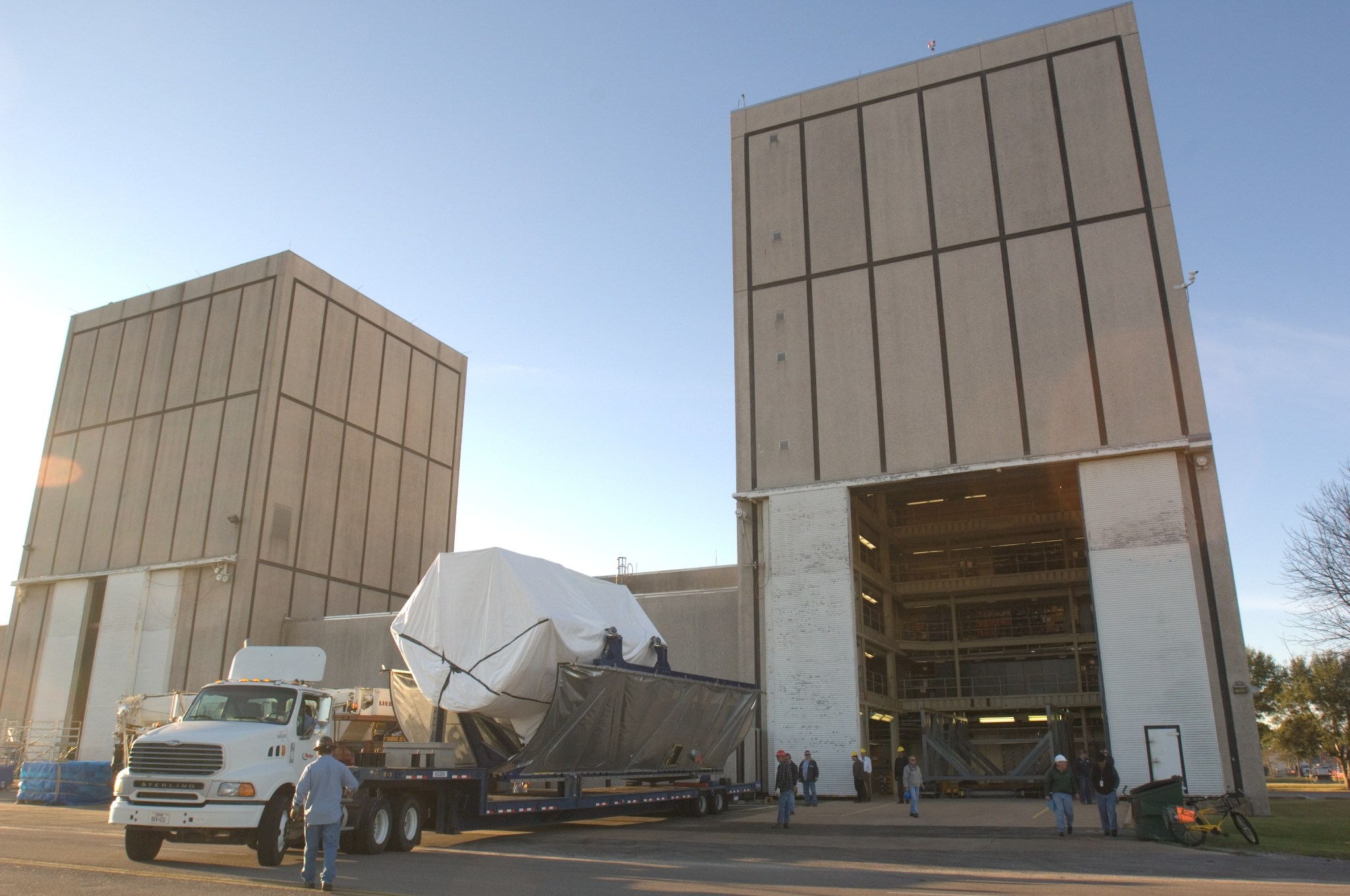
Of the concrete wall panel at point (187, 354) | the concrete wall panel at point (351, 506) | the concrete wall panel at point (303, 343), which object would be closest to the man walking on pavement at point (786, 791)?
the concrete wall panel at point (351, 506)

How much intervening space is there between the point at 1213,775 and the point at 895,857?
49.7 ft

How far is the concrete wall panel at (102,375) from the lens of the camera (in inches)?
1911

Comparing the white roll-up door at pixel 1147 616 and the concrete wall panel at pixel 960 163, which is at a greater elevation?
the concrete wall panel at pixel 960 163

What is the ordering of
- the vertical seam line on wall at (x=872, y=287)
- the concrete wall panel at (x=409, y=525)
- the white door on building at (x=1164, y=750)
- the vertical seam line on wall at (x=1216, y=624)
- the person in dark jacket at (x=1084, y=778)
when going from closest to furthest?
1. the person in dark jacket at (x=1084, y=778)
2. the vertical seam line on wall at (x=1216, y=624)
3. the white door on building at (x=1164, y=750)
4. the vertical seam line on wall at (x=872, y=287)
5. the concrete wall panel at (x=409, y=525)

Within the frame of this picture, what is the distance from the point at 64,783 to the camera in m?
27.6

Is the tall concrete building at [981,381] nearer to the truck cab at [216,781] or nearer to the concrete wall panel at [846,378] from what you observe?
the concrete wall panel at [846,378]

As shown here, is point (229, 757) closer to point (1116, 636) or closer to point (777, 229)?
point (1116, 636)

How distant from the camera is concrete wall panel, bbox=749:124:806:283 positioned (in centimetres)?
3494

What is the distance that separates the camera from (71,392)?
164 feet

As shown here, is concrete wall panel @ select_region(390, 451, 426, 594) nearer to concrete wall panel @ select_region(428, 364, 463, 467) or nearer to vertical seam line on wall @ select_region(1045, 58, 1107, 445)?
concrete wall panel @ select_region(428, 364, 463, 467)

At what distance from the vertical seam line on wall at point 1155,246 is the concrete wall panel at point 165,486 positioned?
135 feet

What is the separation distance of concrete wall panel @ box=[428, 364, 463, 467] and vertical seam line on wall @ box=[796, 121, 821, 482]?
1059 inches

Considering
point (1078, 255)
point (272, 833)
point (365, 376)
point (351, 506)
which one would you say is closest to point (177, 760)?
point (272, 833)

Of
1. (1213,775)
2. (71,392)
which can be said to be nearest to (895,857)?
(1213,775)
